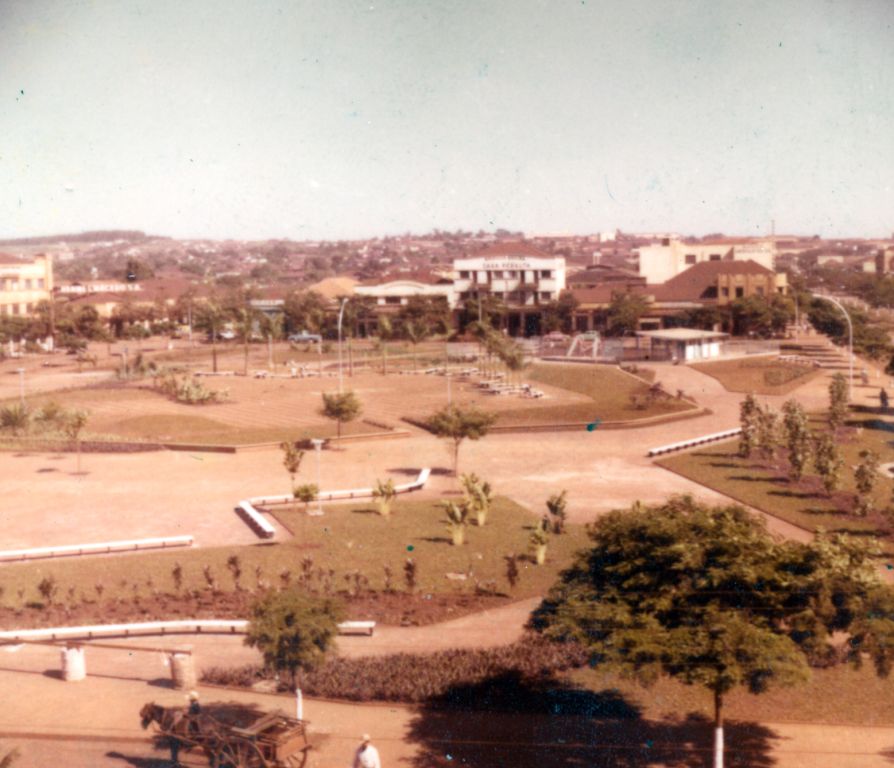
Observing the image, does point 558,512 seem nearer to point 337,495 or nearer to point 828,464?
point 337,495

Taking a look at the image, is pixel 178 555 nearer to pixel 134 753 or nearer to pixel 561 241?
pixel 134 753

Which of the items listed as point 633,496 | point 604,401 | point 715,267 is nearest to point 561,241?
point 715,267

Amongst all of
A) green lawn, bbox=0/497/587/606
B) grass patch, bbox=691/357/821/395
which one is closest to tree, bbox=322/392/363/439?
green lawn, bbox=0/497/587/606

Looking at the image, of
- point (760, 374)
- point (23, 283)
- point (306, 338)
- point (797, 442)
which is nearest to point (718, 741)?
point (797, 442)

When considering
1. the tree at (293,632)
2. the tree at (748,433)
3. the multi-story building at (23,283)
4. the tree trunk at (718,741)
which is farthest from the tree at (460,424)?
the multi-story building at (23,283)

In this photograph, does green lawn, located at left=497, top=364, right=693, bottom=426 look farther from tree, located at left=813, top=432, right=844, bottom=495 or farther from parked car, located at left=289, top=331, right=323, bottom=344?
parked car, located at left=289, top=331, right=323, bottom=344

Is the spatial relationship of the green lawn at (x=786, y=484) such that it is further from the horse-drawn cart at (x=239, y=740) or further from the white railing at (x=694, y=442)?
the horse-drawn cart at (x=239, y=740)
